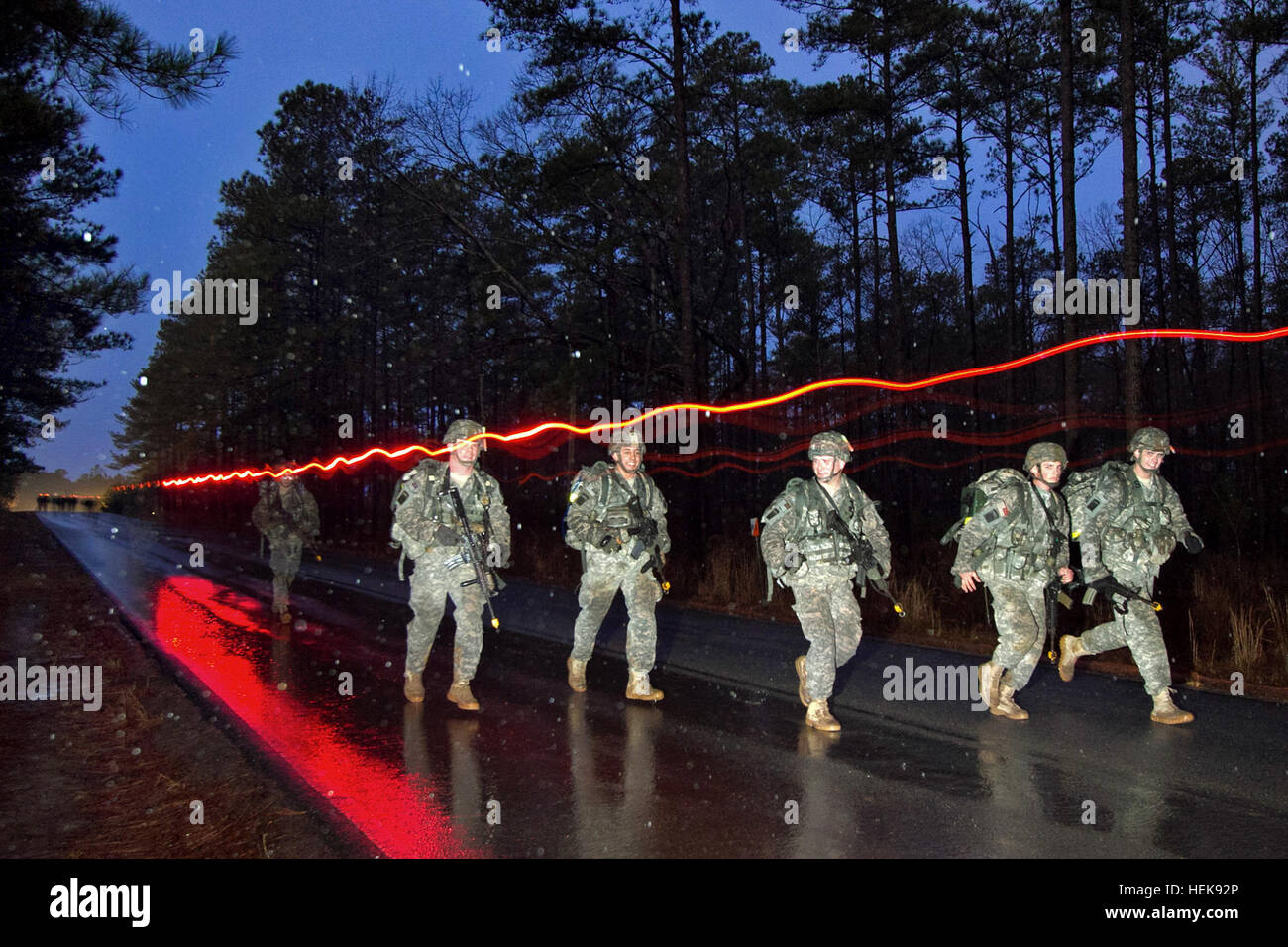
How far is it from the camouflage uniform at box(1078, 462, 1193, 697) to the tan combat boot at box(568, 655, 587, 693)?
4.22m

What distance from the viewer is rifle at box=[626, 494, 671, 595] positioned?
786 centimetres

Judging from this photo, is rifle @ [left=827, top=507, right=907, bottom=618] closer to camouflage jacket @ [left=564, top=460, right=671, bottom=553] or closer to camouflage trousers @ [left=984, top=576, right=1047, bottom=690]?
camouflage trousers @ [left=984, top=576, right=1047, bottom=690]

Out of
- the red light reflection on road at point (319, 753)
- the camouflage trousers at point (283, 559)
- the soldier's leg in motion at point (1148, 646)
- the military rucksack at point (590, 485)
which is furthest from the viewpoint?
the camouflage trousers at point (283, 559)

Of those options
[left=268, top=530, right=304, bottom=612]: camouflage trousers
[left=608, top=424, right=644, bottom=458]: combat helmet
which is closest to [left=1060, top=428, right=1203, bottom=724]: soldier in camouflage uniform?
[left=608, top=424, right=644, bottom=458]: combat helmet

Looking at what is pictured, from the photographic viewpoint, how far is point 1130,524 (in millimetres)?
6996

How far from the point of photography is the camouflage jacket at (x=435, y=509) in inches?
303

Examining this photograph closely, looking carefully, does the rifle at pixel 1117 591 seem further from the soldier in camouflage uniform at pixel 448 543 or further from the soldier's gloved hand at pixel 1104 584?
the soldier in camouflage uniform at pixel 448 543

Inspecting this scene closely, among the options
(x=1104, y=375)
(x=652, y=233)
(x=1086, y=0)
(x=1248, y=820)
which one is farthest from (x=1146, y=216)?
(x=1248, y=820)

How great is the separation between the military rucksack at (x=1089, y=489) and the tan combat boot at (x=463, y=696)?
4956mm

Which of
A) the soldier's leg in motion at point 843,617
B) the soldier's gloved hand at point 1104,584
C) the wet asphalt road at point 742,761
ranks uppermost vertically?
the soldier's gloved hand at point 1104,584

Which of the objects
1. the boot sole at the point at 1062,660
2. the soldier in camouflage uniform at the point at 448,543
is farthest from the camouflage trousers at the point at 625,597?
the boot sole at the point at 1062,660

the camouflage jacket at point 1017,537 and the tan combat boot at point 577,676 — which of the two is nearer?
the camouflage jacket at point 1017,537

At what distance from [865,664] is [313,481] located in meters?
36.6

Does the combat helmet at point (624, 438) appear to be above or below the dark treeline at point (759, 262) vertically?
below
